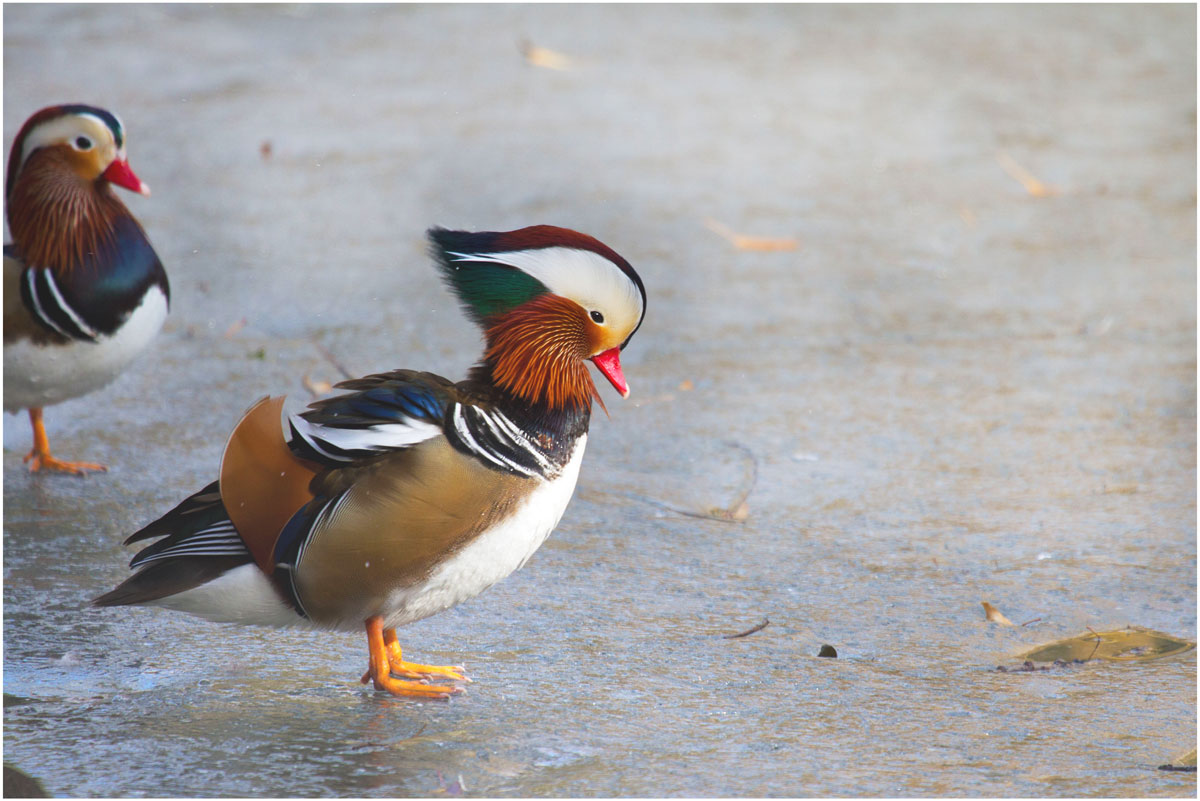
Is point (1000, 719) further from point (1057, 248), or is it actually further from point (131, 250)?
point (1057, 248)

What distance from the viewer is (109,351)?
397cm

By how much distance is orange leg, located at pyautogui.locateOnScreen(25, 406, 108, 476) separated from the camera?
4.04 meters

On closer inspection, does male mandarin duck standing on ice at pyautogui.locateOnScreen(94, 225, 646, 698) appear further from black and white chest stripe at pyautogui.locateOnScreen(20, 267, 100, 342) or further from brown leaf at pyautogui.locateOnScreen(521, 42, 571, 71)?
brown leaf at pyautogui.locateOnScreen(521, 42, 571, 71)

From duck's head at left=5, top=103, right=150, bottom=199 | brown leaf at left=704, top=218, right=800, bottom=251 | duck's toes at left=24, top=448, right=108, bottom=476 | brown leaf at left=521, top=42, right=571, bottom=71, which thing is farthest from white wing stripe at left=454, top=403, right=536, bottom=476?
brown leaf at left=521, top=42, right=571, bottom=71

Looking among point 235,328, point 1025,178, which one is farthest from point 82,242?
point 1025,178

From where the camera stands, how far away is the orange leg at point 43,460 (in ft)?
13.2

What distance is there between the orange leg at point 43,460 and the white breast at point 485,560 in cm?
165

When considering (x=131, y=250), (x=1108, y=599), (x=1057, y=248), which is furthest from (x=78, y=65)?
(x=1108, y=599)

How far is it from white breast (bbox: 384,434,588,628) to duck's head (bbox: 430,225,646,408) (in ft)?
0.67

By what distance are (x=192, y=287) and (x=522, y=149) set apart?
6.51 ft

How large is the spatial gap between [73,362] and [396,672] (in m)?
1.61

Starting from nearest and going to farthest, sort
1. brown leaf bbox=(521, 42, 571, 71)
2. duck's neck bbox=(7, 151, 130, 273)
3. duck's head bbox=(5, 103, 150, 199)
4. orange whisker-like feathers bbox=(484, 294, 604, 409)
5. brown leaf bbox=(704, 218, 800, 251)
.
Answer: orange whisker-like feathers bbox=(484, 294, 604, 409) < duck's neck bbox=(7, 151, 130, 273) < duck's head bbox=(5, 103, 150, 199) < brown leaf bbox=(704, 218, 800, 251) < brown leaf bbox=(521, 42, 571, 71)

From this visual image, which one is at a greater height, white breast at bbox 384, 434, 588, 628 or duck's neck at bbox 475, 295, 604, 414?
duck's neck at bbox 475, 295, 604, 414

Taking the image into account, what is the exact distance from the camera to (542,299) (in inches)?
109
